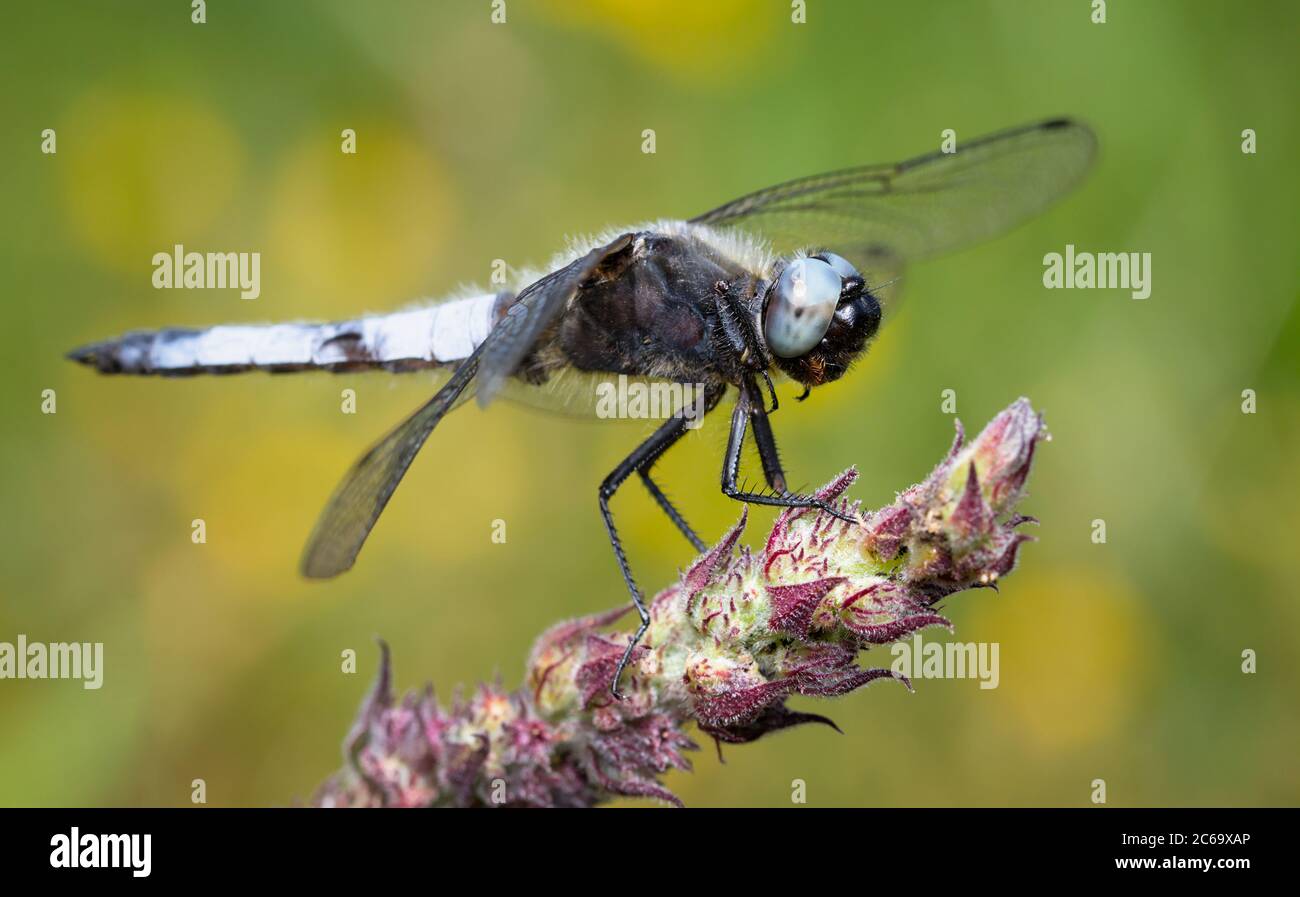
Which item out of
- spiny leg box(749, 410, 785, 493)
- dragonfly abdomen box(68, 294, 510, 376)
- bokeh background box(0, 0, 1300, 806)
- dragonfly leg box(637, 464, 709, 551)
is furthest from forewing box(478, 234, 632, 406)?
bokeh background box(0, 0, 1300, 806)

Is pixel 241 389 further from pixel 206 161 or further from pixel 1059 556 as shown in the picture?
pixel 1059 556

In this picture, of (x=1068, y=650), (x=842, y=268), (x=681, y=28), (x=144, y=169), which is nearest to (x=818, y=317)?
(x=842, y=268)

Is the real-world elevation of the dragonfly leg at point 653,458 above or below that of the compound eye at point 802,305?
below

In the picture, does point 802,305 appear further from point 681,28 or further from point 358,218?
point 358,218

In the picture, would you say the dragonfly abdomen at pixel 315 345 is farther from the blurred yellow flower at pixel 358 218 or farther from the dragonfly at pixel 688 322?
the blurred yellow flower at pixel 358 218

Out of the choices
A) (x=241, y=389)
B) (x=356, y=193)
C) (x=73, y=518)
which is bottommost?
(x=73, y=518)

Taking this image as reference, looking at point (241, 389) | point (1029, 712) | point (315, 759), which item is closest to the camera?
point (315, 759)

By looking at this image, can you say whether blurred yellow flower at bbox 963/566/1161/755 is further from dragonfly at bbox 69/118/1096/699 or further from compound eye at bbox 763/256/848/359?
compound eye at bbox 763/256/848/359

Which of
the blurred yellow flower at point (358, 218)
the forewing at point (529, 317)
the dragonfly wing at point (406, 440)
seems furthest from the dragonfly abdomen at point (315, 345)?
the blurred yellow flower at point (358, 218)
